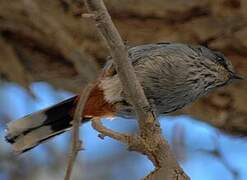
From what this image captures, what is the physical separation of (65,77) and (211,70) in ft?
2.56

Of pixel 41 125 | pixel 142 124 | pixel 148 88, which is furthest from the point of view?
pixel 41 125

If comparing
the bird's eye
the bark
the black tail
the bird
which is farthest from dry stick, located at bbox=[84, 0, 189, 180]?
the bark

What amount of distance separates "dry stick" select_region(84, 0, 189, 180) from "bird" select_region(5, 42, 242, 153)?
0.30 meters

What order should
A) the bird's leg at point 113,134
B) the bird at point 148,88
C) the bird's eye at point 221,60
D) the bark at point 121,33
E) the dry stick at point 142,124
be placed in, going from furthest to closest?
the bark at point 121,33, the bird's eye at point 221,60, the bird at point 148,88, the bird's leg at point 113,134, the dry stick at point 142,124

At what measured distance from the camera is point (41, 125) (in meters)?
2.34

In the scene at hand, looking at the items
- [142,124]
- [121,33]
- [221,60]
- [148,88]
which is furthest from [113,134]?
[121,33]

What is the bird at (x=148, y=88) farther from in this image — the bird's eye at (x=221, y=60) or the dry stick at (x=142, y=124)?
the dry stick at (x=142, y=124)

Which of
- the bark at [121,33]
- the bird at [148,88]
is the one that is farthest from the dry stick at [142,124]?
the bark at [121,33]

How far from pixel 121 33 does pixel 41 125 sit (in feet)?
2.11

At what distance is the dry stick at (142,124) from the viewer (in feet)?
5.63

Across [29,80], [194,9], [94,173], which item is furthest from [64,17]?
[94,173]

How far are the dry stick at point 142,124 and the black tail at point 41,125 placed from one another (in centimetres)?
42

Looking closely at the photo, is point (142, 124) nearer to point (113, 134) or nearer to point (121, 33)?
point (113, 134)

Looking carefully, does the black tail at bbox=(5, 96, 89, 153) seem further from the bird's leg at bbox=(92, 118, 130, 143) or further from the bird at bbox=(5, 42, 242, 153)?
the bird's leg at bbox=(92, 118, 130, 143)
